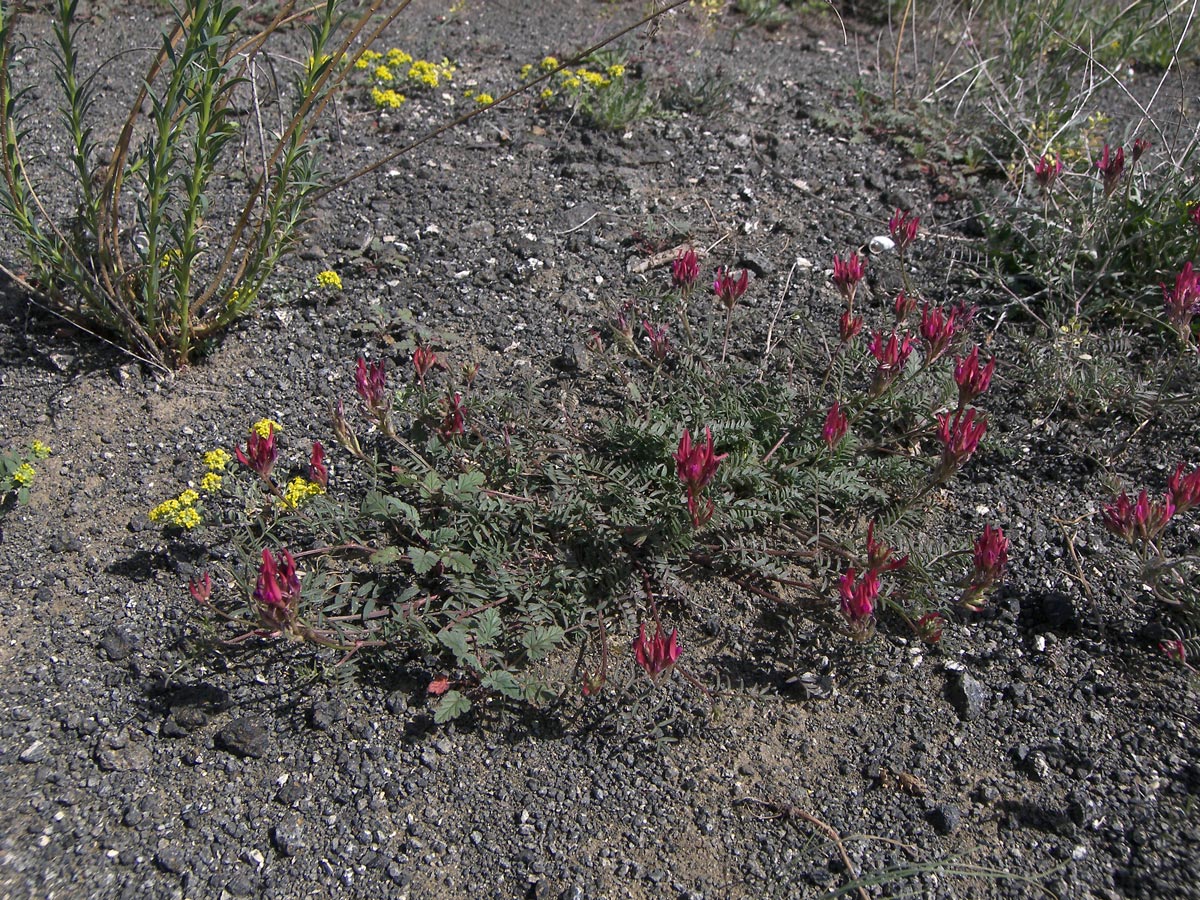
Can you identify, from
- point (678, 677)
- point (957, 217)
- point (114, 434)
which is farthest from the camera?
point (957, 217)

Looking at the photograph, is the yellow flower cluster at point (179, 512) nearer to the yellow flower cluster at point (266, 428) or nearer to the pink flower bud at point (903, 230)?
the yellow flower cluster at point (266, 428)

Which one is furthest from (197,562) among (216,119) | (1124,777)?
(1124,777)

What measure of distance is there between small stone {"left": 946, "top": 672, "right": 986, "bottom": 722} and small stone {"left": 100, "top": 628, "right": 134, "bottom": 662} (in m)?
2.20

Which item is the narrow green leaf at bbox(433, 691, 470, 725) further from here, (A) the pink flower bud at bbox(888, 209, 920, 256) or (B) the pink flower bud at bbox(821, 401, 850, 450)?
(A) the pink flower bud at bbox(888, 209, 920, 256)

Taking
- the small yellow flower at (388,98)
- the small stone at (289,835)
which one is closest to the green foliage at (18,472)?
the small stone at (289,835)

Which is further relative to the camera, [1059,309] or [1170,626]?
[1059,309]

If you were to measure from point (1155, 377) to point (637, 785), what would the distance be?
2194 millimetres

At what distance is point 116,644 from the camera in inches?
104

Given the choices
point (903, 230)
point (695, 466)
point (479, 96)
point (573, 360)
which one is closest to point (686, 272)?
point (573, 360)

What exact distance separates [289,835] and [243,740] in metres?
0.29

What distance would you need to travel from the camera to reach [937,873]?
2227 millimetres

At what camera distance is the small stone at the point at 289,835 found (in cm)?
228

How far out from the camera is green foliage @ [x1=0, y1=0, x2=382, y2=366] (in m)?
2.75

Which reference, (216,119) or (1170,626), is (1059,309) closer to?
(1170,626)
